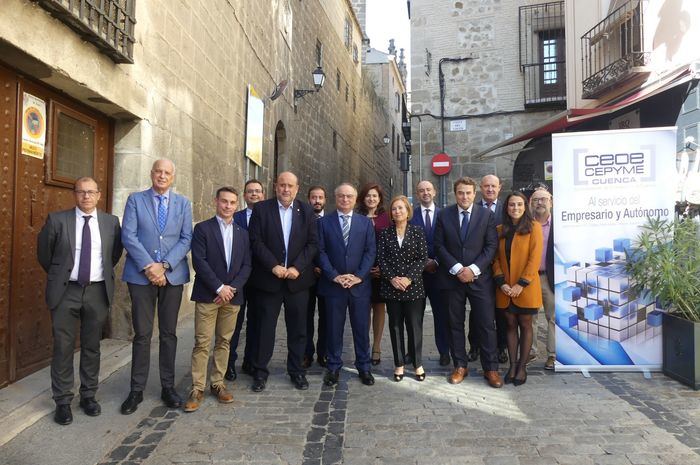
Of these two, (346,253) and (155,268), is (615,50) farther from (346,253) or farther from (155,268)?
(155,268)

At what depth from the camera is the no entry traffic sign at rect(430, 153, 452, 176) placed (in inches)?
474

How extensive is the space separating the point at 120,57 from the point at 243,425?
10.9ft

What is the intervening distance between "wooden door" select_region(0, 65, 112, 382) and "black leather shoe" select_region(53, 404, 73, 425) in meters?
0.81

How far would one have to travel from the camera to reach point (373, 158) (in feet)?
77.6

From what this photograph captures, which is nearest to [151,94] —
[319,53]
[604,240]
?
[604,240]

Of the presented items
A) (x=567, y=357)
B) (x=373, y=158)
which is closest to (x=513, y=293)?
(x=567, y=357)

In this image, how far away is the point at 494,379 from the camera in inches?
163

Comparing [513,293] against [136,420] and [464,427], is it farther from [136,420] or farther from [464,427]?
[136,420]

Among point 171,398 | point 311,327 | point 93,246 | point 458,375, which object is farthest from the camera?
point 311,327

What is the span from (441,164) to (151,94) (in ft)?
26.1

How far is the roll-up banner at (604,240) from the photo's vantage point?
14.4 ft

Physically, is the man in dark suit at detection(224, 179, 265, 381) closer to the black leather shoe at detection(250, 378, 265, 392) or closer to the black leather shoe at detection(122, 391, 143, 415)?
the black leather shoe at detection(250, 378, 265, 392)

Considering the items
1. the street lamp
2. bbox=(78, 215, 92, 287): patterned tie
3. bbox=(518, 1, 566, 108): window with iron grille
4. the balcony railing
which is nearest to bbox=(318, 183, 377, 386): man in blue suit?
bbox=(78, 215, 92, 287): patterned tie

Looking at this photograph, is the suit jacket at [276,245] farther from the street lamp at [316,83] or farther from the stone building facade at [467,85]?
the stone building facade at [467,85]
